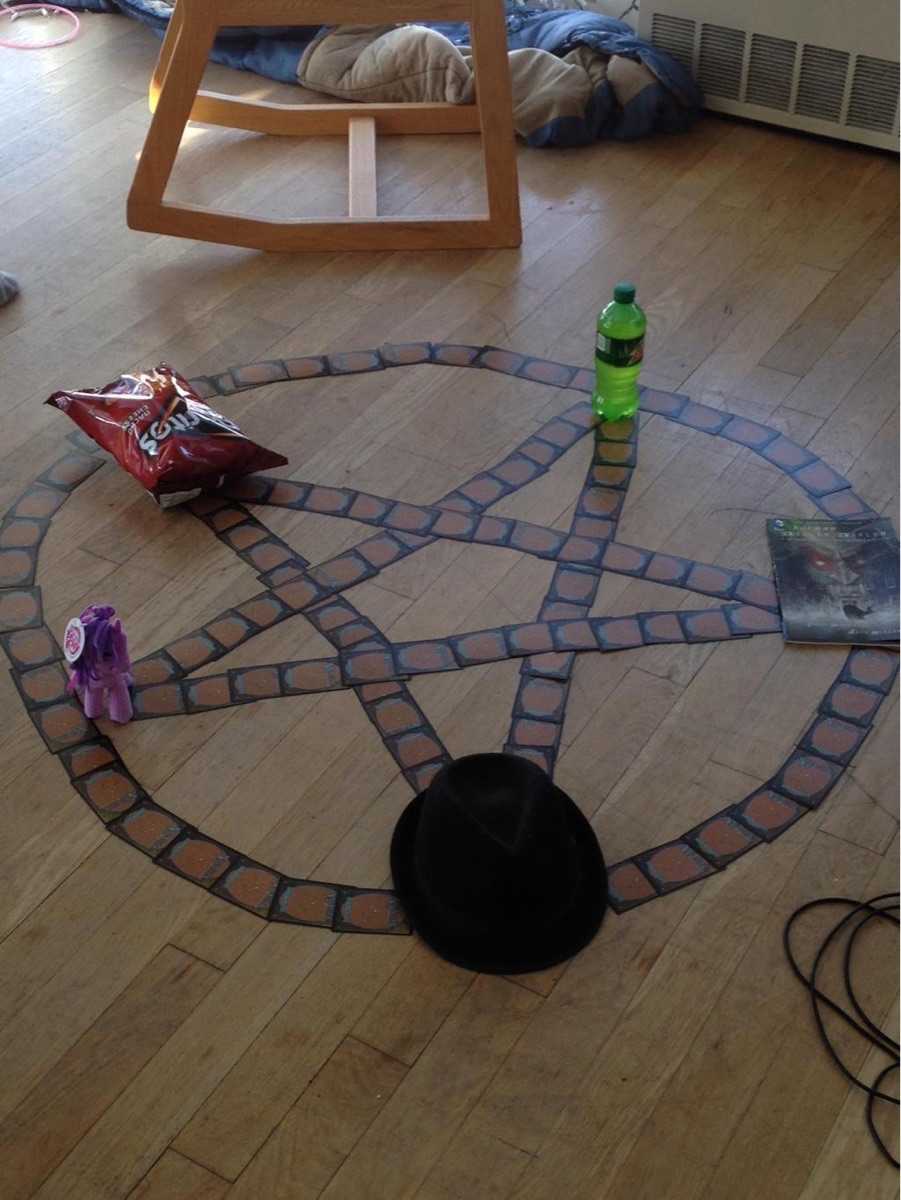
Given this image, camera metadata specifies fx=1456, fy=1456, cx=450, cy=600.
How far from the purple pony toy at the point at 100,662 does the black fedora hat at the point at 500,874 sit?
1.72 feet

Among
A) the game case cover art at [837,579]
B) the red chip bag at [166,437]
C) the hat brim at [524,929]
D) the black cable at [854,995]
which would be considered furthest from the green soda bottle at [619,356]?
the black cable at [854,995]

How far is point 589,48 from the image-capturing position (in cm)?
363

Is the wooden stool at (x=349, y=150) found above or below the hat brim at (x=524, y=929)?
above

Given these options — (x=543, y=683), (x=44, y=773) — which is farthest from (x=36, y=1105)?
(x=543, y=683)

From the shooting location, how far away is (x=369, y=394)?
2.80 m

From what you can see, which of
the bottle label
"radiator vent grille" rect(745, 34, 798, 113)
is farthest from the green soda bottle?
"radiator vent grille" rect(745, 34, 798, 113)

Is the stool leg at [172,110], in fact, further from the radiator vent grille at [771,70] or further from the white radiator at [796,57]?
the radiator vent grille at [771,70]

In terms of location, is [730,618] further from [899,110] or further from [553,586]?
[899,110]

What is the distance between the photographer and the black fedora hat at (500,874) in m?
1.74

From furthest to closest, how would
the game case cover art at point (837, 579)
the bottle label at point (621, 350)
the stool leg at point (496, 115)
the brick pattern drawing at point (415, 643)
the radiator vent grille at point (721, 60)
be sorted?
the radiator vent grille at point (721, 60) → the stool leg at point (496, 115) → the bottle label at point (621, 350) → the game case cover art at point (837, 579) → the brick pattern drawing at point (415, 643)

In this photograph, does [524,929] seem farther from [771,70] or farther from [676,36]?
[676,36]

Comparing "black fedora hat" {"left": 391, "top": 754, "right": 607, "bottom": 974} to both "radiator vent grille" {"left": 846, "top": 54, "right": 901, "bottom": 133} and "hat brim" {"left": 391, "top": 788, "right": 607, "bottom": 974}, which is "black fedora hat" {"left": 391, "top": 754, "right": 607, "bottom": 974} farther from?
"radiator vent grille" {"left": 846, "top": 54, "right": 901, "bottom": 133}

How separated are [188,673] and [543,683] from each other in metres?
0.54

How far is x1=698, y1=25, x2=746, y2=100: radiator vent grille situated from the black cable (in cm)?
242
